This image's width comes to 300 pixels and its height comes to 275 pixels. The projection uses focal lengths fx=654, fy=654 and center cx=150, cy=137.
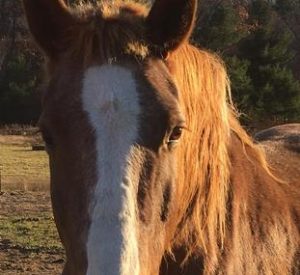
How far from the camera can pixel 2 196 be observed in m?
11.7

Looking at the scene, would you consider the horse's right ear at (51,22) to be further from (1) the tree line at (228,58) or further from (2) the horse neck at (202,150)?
(1) the tree line at (228,58)

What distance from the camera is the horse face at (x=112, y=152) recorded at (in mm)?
1984

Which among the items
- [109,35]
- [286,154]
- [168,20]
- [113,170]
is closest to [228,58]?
[286,154]

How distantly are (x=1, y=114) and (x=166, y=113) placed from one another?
31.9 m

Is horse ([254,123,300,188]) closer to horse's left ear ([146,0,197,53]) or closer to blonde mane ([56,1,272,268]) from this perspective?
blonde mane ([56,1,272,268])

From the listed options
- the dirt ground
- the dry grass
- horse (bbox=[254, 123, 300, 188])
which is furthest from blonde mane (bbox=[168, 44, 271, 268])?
the dry grass

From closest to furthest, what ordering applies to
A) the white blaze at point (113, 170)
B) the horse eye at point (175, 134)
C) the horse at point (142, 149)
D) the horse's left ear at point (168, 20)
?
the white blaze at point (113, 170) < the horse at point (142, 149) < the horse eye at point (175, 134) < the horse's left ear at point (168, 20)

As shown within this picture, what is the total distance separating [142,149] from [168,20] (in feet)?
1.84

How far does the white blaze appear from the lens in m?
1.92

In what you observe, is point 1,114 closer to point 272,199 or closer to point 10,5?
point 10,5

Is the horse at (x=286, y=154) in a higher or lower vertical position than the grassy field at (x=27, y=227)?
higher

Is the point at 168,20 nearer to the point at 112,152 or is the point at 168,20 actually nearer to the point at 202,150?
the point at 202,150

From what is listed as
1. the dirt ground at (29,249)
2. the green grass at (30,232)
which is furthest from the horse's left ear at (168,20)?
the green grass at (30,232)

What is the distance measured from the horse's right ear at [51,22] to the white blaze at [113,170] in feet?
0.85
